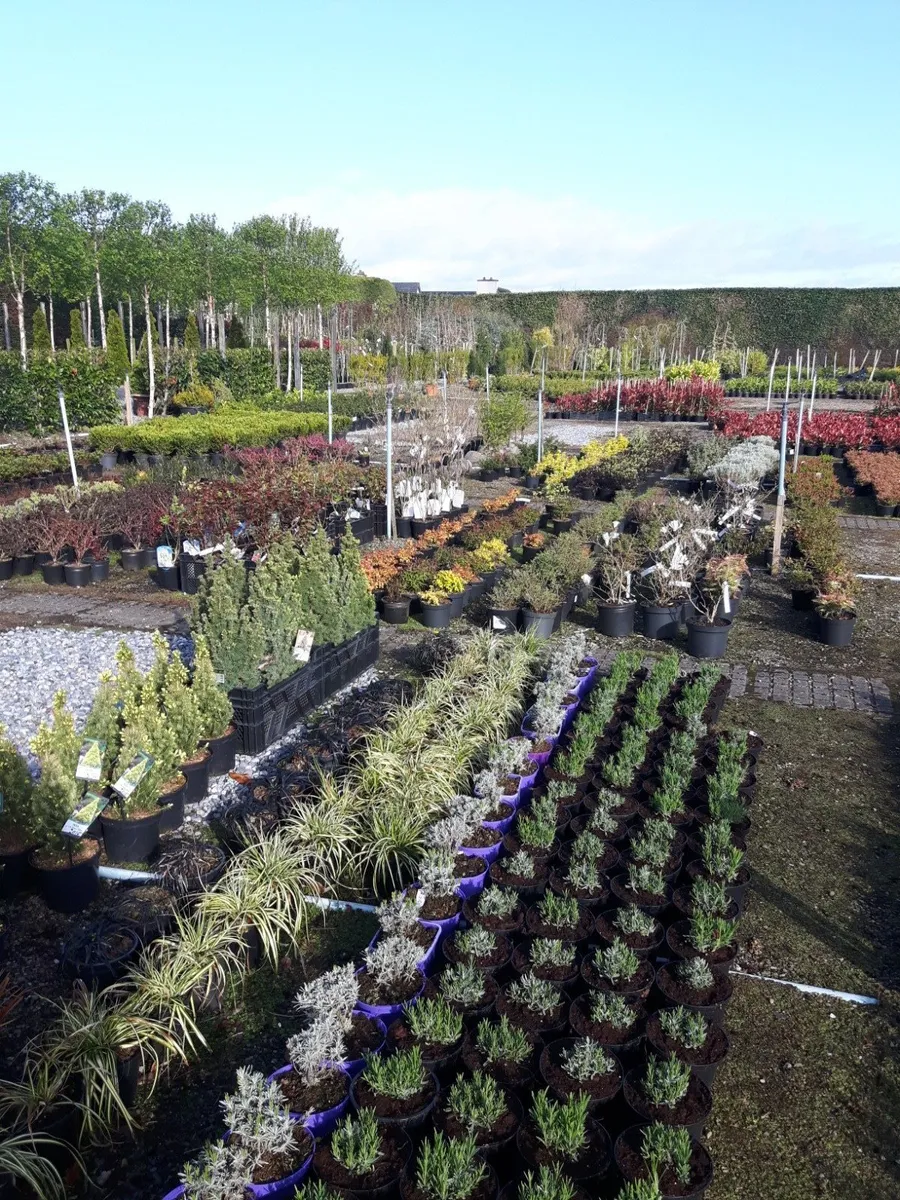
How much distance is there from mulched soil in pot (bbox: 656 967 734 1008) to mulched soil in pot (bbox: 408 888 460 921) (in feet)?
3.09

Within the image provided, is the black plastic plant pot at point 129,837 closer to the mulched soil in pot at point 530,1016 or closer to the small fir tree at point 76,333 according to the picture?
the mulched soil in pot at point 530,1016

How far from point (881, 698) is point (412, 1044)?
5.29 metres

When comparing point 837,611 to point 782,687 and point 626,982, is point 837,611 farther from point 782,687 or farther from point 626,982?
point 626,982

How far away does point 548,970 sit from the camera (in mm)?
3691

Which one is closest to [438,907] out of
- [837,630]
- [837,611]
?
[837,630]

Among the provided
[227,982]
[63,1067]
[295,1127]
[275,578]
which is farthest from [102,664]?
[295,1127]

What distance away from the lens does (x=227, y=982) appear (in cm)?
387

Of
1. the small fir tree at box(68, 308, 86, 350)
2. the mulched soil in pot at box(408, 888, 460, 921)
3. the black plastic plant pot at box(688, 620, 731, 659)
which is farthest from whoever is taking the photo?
the small fir tree at box(68, 308, 86, 350)

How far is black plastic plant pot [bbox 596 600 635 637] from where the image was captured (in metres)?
8.48

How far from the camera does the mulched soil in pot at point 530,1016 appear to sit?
3408 mm

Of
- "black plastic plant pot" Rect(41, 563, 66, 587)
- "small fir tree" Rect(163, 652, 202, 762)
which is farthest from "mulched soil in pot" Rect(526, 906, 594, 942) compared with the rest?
Answer: "black plastic plant pot" Rect(41, 563, 66, 587)

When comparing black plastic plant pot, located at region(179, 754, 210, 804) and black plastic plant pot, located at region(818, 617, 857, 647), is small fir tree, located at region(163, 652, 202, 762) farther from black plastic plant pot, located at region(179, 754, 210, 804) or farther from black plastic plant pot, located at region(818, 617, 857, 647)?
black plastic plant pot, located at region(818, 617, 857, 647)

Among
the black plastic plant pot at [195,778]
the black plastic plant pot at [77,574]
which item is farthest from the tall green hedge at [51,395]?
the black plastic plant pot at [195,778]

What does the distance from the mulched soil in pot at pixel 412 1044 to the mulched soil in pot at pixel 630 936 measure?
2.91 ft
